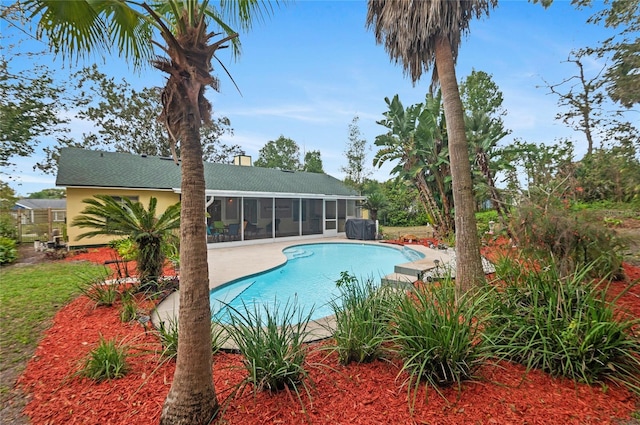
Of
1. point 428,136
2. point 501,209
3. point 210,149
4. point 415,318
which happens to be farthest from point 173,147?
point 210,149

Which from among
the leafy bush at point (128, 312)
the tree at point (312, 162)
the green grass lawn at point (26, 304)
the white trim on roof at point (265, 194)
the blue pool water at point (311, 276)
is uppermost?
the tree at point (312, 162)

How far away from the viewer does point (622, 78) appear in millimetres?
7633

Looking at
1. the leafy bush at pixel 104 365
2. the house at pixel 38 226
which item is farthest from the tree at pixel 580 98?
the house at pixel 38 226

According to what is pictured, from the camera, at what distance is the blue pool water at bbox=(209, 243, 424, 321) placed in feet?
21.8

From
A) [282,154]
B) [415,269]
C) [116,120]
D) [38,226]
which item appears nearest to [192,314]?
[415,269]

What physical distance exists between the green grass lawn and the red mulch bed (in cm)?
66

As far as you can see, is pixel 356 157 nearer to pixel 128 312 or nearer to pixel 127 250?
pixel 127 250

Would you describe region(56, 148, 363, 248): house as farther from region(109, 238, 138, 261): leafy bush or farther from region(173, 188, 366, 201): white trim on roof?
Result: region(109, 238, 138, 261): leafy bush

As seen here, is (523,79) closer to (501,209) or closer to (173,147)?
(501,209)

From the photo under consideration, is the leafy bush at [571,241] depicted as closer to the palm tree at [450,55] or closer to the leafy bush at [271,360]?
the palm tree at [450,55]

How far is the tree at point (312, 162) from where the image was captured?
39438mm

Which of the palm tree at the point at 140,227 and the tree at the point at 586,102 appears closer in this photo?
the palm tree at the point at 140,227

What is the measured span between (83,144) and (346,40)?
84.8 feet

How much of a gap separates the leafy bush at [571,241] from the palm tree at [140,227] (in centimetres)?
693
